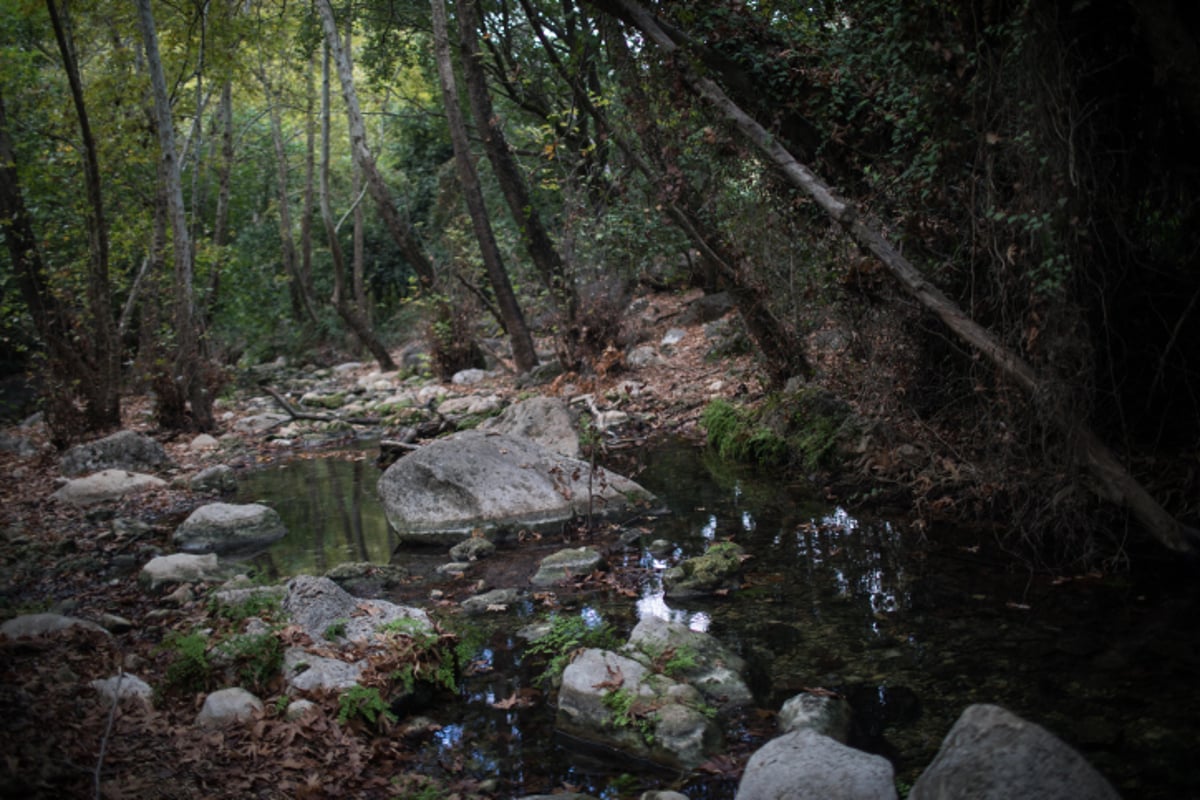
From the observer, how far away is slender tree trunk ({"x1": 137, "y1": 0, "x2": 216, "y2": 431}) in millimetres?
10984

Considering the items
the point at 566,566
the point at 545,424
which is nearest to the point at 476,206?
the point at 545,424

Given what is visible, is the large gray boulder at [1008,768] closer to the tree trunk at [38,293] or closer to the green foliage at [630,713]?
the green foliage at [630,713]

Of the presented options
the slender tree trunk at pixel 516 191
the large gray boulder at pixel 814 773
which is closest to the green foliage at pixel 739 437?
the slender tree trunk at pixel 516 191

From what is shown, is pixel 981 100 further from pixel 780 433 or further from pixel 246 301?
pixel 246 301

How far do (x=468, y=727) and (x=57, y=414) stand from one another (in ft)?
30.0

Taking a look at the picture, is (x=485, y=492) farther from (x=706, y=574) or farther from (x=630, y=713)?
(x=630, y=713)

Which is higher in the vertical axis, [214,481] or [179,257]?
[179,257]

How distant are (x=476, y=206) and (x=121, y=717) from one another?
33.8ft

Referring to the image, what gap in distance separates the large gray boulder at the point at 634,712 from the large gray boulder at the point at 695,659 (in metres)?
0.14

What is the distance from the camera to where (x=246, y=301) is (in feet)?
67.5

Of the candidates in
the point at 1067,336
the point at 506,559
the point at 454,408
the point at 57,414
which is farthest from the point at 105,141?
the point at 1067,336

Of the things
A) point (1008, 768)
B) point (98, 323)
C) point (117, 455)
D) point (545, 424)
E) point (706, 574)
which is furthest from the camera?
point (98, 323)

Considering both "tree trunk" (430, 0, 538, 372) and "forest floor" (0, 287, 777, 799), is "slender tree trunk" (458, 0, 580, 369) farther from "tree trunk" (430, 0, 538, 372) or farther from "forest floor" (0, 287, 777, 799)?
"forest floor" (0, 287, 777, 799)

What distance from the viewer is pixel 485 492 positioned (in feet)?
24.0
